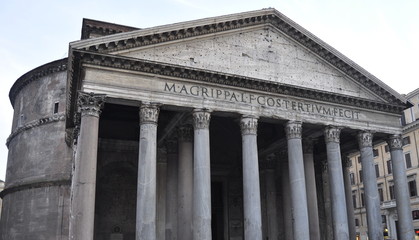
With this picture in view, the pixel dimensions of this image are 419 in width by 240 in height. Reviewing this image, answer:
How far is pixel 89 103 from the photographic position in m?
13.8

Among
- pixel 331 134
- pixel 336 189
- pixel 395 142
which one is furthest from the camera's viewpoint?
pixel 395 142

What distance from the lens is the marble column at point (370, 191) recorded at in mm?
17222

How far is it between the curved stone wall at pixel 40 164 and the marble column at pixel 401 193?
56.1 ft

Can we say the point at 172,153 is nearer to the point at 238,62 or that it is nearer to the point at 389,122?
the point at 238,62

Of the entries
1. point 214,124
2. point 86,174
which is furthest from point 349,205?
point 86,174

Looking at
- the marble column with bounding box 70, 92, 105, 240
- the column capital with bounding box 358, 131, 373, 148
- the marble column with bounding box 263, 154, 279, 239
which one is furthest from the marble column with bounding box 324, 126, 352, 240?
the marble column with bounding box 70, 92, 105, 240

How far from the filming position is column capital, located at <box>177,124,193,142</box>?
56.7ft

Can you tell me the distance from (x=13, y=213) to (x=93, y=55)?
1561cm

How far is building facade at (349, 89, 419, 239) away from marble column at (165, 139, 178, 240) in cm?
1599

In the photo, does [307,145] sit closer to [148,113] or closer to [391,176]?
[148,113]

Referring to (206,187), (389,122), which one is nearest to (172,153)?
(206,187)

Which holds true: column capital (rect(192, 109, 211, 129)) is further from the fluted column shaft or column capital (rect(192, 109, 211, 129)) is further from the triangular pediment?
the fluted column shaft

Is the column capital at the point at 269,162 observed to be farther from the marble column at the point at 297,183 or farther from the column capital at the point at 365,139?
the marble column at the point at 297,183

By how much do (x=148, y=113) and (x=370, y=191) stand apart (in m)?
10.2
